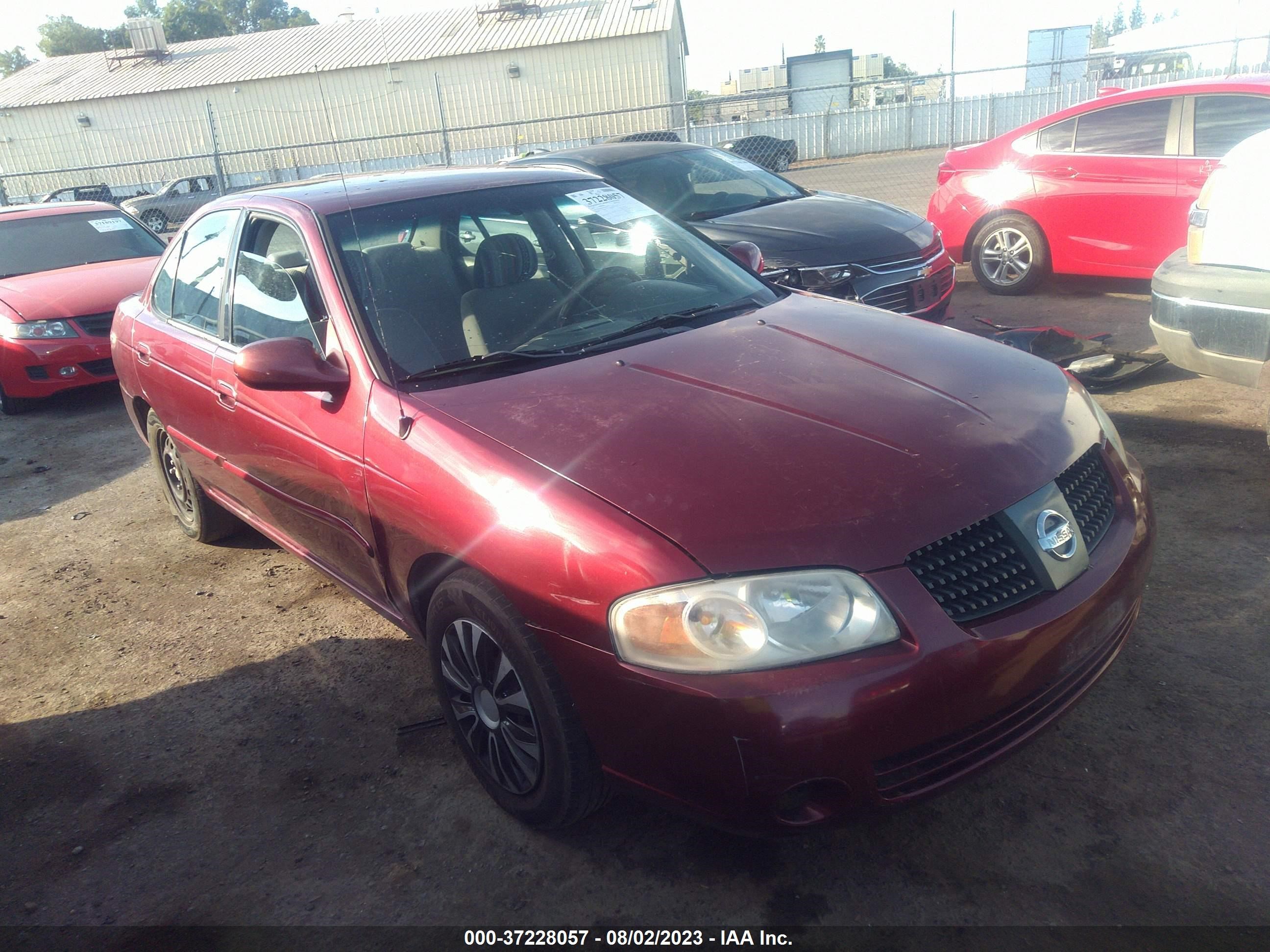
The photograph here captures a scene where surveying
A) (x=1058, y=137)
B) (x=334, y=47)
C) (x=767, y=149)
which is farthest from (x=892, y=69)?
(x=1058, y=137)

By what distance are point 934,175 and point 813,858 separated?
1473 cm

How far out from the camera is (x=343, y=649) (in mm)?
3736

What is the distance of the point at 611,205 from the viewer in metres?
3.84

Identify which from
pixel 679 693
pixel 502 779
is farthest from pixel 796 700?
pixel 502 779

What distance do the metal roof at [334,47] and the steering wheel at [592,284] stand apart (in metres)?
34.7

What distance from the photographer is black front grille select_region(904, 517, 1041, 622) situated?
83.5 inches

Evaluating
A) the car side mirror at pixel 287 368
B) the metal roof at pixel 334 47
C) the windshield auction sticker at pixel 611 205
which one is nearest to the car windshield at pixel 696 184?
the windshield auction sticker at pixel 611 205

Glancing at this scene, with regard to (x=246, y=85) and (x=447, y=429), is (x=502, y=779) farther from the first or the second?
(x=246, y=85)

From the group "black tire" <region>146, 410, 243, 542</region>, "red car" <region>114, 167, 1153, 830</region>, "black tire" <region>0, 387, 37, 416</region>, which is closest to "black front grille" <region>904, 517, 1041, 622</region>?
"red car" <region>114, 167, 1153, 830</region>

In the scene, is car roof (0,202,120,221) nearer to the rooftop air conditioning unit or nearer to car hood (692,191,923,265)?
car hood (692,191,923,265)

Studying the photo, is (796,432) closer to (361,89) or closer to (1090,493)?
(1090,493)

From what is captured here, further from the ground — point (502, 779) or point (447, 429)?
point (447, 429)

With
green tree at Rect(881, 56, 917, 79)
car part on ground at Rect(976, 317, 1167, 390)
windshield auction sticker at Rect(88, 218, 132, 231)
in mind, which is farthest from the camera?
green tree at Rect(881, 56, 917, 79)

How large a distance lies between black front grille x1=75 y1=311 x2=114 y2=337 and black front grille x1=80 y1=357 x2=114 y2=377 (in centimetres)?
19
